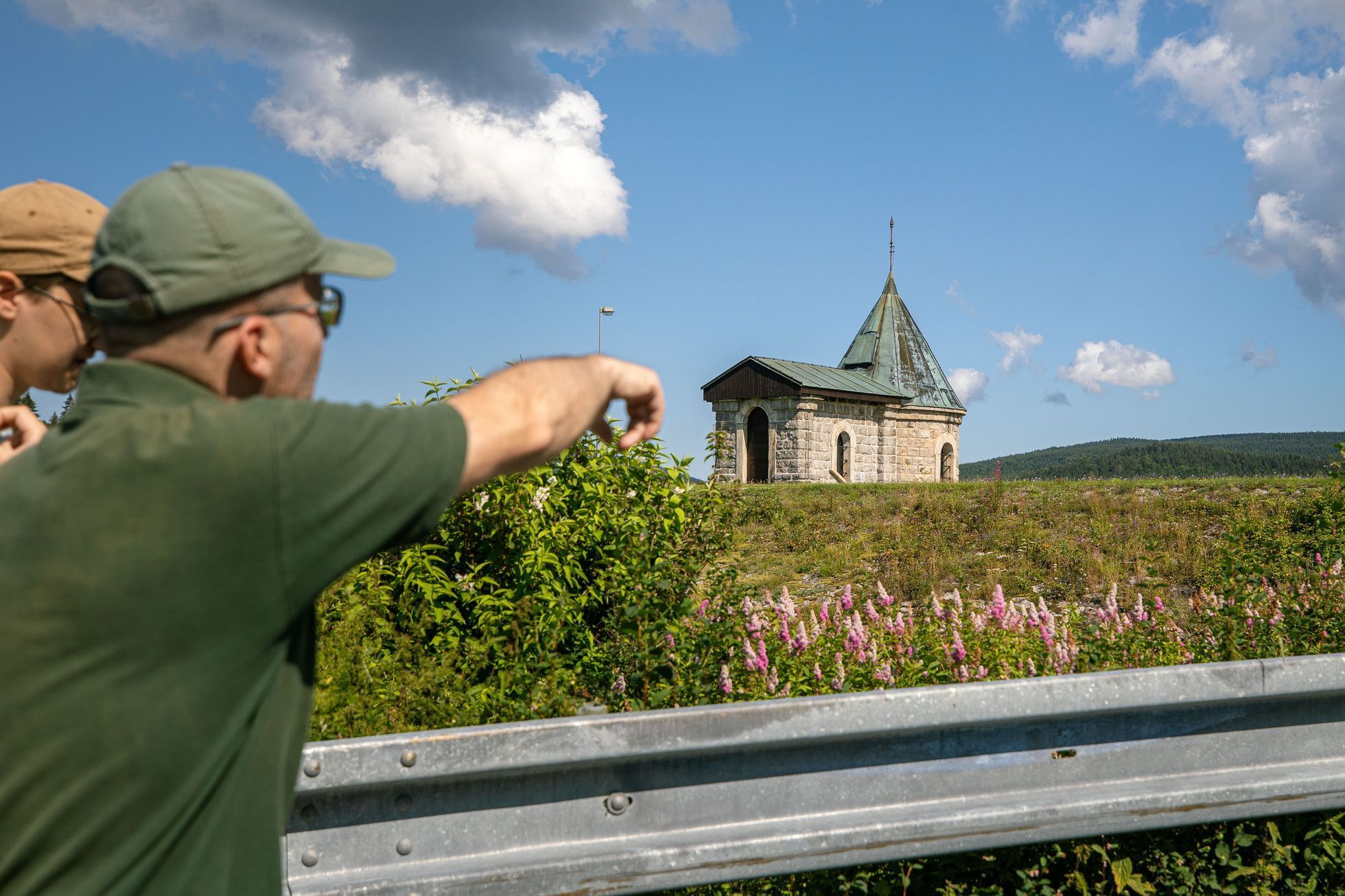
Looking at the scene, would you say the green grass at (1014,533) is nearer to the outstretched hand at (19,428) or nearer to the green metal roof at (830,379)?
the outstretched hand at (19,428)

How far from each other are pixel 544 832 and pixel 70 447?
1.75 m

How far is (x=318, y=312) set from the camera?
1510 millimetres

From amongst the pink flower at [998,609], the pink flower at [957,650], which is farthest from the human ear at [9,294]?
the pink flower at [998,609]

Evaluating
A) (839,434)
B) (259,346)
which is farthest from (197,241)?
(839,434)

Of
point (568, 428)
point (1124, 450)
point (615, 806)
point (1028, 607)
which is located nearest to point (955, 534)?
point (1028, 607)

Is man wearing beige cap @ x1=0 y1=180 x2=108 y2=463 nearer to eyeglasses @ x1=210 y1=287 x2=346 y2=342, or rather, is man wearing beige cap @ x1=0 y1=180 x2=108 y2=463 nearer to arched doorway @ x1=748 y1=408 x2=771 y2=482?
eyeglasses @ x1=210 y1=287 x2=346 y2=342

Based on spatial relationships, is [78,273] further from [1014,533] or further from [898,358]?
[898,358]

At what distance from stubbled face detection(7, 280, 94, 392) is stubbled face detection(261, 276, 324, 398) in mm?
712

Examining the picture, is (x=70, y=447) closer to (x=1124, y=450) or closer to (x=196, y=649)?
(x=196, y=649)

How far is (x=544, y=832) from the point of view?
262 cm

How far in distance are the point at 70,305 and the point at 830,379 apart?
2717 cm

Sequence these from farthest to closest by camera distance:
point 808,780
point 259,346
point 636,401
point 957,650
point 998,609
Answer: point 998,609
point 957,650
point 808,780
point 636,401
point 259,346

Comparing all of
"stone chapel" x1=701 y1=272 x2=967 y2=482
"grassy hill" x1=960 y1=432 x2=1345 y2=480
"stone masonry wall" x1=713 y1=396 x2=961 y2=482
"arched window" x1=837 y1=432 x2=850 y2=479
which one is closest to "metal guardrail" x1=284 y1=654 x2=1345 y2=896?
"stone masonry wall" x1=713 y1=396 x2=961 y2=482

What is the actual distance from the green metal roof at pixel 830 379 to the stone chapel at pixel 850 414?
0.05 m
